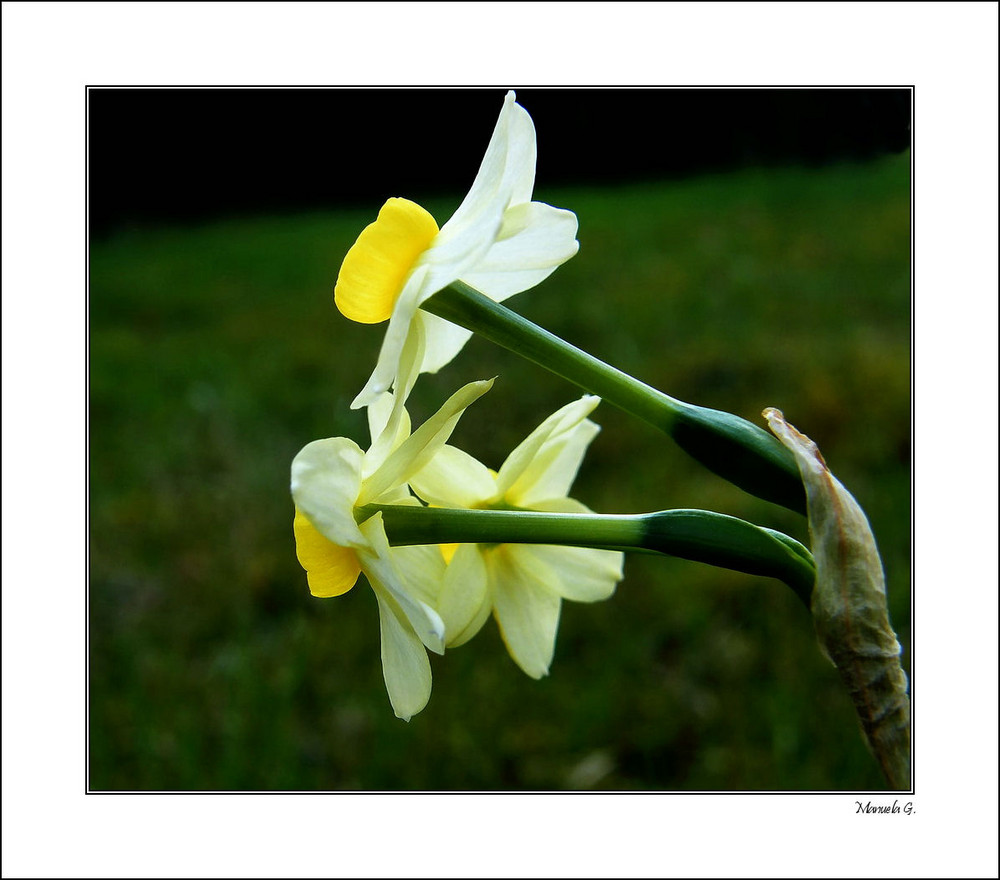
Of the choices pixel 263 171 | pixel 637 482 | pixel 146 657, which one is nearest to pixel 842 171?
pixel 637 482

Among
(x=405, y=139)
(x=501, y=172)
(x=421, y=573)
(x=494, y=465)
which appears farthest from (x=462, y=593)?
(x=405, y=139)

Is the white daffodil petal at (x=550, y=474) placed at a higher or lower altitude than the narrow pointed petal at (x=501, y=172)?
lower

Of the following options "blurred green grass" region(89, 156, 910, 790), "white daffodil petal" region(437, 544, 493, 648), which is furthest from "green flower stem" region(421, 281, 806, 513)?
"blurred green grass" region(89, 156, 910, 790)

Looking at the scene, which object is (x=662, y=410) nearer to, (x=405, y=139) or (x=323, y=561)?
(x=323, y=561)

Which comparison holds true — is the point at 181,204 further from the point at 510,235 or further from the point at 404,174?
the point at 510,235

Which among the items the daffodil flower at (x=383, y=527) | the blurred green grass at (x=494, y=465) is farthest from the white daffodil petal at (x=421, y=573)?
the blurred green grass at (x=494, y=465)

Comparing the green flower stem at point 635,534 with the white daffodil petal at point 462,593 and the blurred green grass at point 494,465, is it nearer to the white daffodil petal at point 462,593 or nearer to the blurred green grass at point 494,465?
the white daffodil petal at point 462,593
